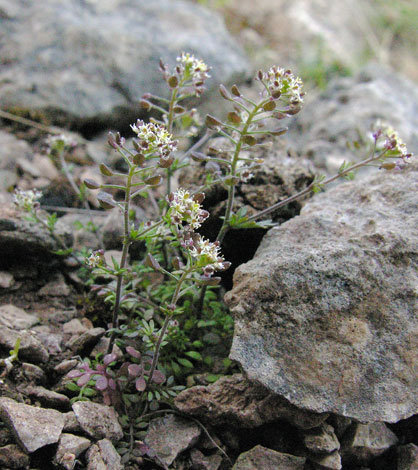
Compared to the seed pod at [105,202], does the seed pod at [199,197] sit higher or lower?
higher

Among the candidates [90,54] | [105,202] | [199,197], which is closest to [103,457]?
[105,202]

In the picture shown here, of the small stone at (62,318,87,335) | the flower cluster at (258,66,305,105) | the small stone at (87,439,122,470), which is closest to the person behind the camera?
the small stone at (87,439,122,470)

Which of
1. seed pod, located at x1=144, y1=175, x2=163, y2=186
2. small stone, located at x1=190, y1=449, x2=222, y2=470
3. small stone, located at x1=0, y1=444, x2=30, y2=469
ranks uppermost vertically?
seed pod, located at x1=144, y1=175, x2=163, y2=186

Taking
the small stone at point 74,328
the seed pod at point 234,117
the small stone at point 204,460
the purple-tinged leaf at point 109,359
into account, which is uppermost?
the seed pod at point 234,117

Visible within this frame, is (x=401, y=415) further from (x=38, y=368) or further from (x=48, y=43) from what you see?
(x=48, y=43)

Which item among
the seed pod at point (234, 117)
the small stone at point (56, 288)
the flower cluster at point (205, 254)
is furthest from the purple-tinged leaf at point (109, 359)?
the seed pod at point (234, 117)

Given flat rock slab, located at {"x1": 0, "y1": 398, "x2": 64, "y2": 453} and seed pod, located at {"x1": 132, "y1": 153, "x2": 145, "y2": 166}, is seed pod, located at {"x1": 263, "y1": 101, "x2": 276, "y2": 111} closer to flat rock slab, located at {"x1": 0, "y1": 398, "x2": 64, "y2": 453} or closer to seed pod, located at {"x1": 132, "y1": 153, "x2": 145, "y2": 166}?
seed pod, located at {"x1": 132, "y1": 153, "x2": 145, "y2": 166}

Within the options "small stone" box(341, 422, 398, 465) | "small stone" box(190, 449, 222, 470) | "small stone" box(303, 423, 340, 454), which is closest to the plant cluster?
"small stone" box(190, 449, 222, 470)

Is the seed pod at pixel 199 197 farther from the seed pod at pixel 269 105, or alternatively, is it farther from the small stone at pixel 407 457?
the small stone at pixel 407 457
